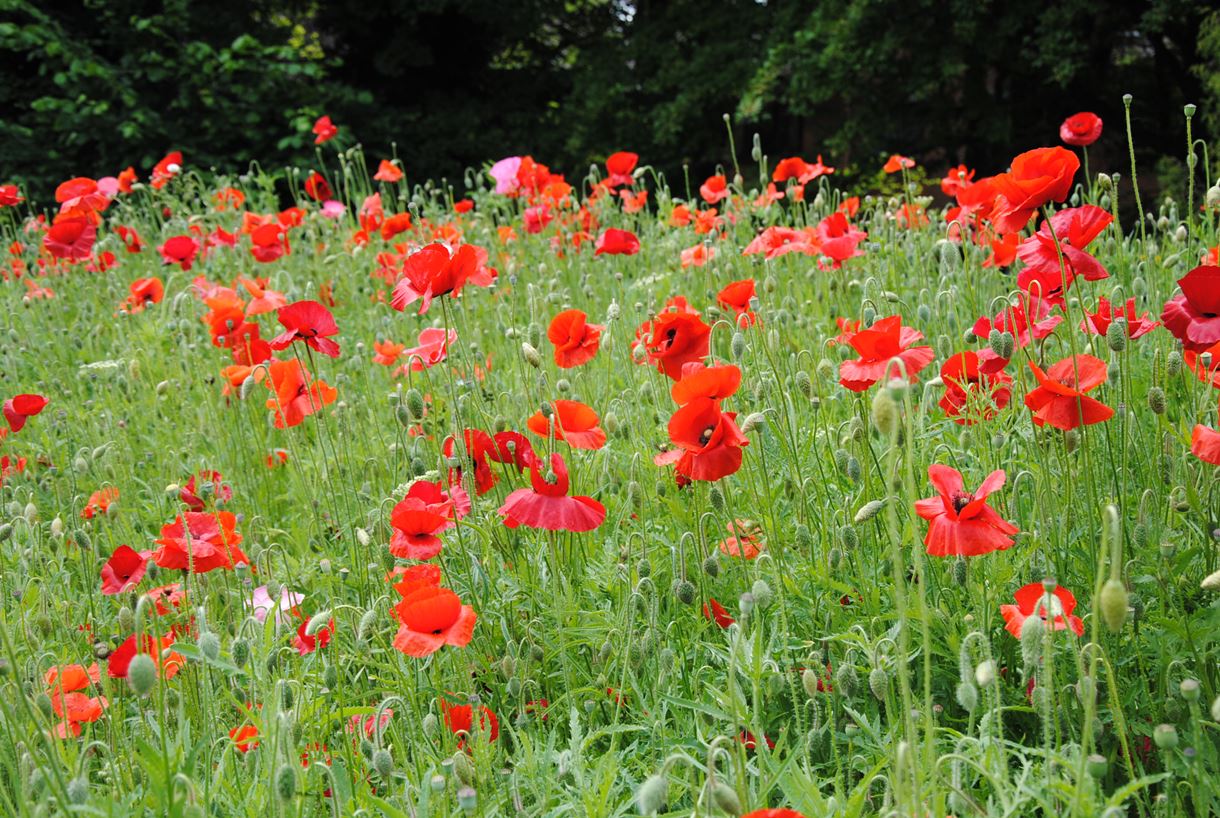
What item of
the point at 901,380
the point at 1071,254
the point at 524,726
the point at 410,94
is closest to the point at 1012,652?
the point at 1071,254

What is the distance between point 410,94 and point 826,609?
38.8ft

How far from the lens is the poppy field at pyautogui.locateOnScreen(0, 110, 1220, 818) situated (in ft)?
4.91

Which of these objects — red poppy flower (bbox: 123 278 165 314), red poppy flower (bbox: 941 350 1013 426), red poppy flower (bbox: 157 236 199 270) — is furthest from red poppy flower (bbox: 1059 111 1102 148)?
red poppy flower (bbox: 123 278 165 314)

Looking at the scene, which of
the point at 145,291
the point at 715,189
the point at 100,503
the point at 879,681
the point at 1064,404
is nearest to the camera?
the point at 879,681

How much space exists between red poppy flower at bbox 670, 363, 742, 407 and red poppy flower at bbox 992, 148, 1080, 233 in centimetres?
57

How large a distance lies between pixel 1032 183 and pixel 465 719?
1279mm

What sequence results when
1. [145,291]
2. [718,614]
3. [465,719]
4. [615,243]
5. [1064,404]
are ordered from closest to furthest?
[1064,404] → [465,719] → [718,614] → [615,243] → [145,291]

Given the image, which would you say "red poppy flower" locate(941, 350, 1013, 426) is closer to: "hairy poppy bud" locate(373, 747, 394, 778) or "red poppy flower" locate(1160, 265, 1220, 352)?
"red poppy flower" locate(1160, 265, 1220, 352)

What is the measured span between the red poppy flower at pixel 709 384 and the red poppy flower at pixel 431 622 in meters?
0.48

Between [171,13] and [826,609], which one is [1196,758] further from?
[171,13]

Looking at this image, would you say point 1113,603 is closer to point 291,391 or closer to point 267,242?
point 291,391

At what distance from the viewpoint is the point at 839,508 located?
222 cm

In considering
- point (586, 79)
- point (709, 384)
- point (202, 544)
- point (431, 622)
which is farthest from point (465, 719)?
point (586, 79)

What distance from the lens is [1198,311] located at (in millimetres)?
1788
